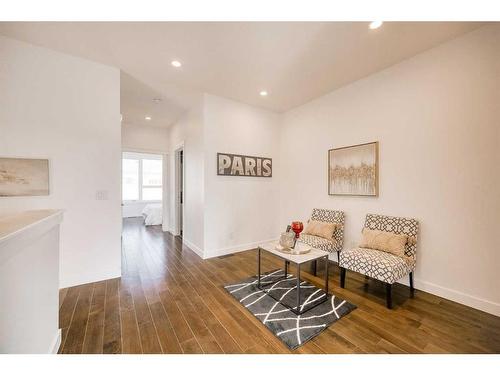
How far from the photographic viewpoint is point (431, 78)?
2.38m

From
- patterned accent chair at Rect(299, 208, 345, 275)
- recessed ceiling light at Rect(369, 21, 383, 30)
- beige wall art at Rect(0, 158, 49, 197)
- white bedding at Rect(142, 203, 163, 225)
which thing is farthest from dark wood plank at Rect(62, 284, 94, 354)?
white bedding at Rect(142, 203, 163, 225)

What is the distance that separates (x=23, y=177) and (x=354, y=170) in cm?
416

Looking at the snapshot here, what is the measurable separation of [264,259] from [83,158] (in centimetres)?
293

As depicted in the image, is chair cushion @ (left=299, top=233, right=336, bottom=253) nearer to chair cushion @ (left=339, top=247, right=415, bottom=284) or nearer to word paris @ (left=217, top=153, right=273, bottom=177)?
chair cushion @ (left=339, top=247, right=415, bottom=284)

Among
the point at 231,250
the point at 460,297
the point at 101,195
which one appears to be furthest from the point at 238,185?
Result: the point at 460,297

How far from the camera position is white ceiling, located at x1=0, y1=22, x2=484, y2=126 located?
204cm

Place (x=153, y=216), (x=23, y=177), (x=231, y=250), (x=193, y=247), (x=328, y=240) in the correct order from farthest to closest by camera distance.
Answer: (x=153, y=216), (x=193, y=247), (x=231, y=250), (x=328, y=240), (x=23, y=177)

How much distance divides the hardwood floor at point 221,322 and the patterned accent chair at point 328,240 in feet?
1.37

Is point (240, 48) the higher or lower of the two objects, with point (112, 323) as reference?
higher

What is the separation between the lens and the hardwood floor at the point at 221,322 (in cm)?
157

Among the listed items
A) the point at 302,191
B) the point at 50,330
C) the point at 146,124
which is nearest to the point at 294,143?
the point at 302,191

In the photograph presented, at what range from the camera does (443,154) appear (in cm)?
230

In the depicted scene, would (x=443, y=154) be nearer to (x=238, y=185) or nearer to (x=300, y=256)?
(x=300, y=256)

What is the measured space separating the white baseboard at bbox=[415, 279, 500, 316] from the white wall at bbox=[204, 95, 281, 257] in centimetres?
253
